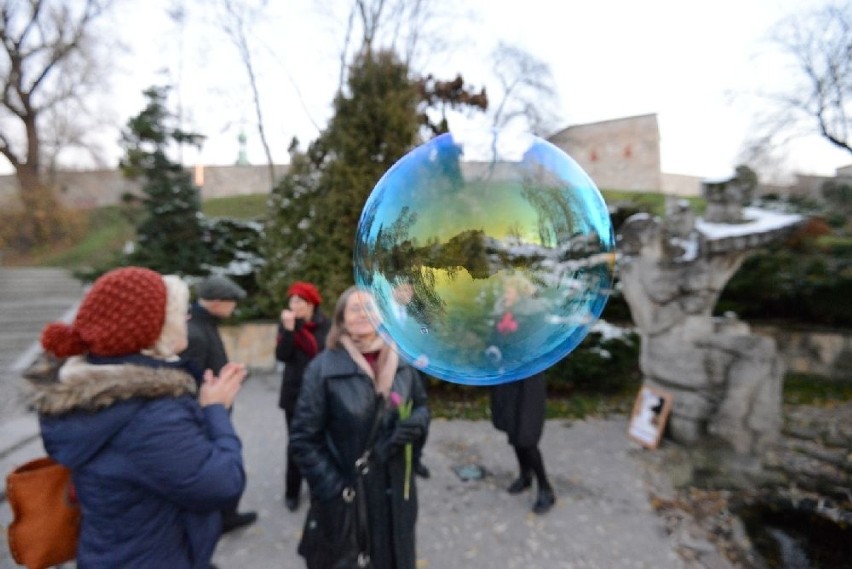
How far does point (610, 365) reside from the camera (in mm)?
7375

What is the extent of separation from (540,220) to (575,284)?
289mm

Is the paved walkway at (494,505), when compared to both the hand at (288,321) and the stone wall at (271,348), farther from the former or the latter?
the stone wall at (271,348)

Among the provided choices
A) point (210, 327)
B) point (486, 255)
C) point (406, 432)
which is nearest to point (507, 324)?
point (486, 255)

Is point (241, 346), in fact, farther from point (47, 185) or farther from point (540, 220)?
point (47, 185)

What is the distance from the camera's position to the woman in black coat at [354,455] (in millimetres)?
2279

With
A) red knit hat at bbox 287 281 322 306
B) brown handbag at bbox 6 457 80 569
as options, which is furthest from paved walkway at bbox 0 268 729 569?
red knit hat at bbox 287 281 322 306

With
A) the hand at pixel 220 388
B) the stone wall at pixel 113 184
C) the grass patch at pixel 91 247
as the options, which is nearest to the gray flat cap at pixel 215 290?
the hand at pixel 220 388

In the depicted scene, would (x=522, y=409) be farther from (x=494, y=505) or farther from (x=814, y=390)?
(x=814, y=390)

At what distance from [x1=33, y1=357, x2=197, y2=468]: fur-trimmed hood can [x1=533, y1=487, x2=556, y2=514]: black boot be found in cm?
350

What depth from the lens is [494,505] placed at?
421cm

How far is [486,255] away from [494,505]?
→ 3.41m

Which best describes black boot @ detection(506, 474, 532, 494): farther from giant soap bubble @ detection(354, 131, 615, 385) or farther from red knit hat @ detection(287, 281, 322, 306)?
giant soap bubble @ detection(354, 131, 615, 385)

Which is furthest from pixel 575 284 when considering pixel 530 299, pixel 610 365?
pixel 610 365

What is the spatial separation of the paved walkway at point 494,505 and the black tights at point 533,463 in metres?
0.22
